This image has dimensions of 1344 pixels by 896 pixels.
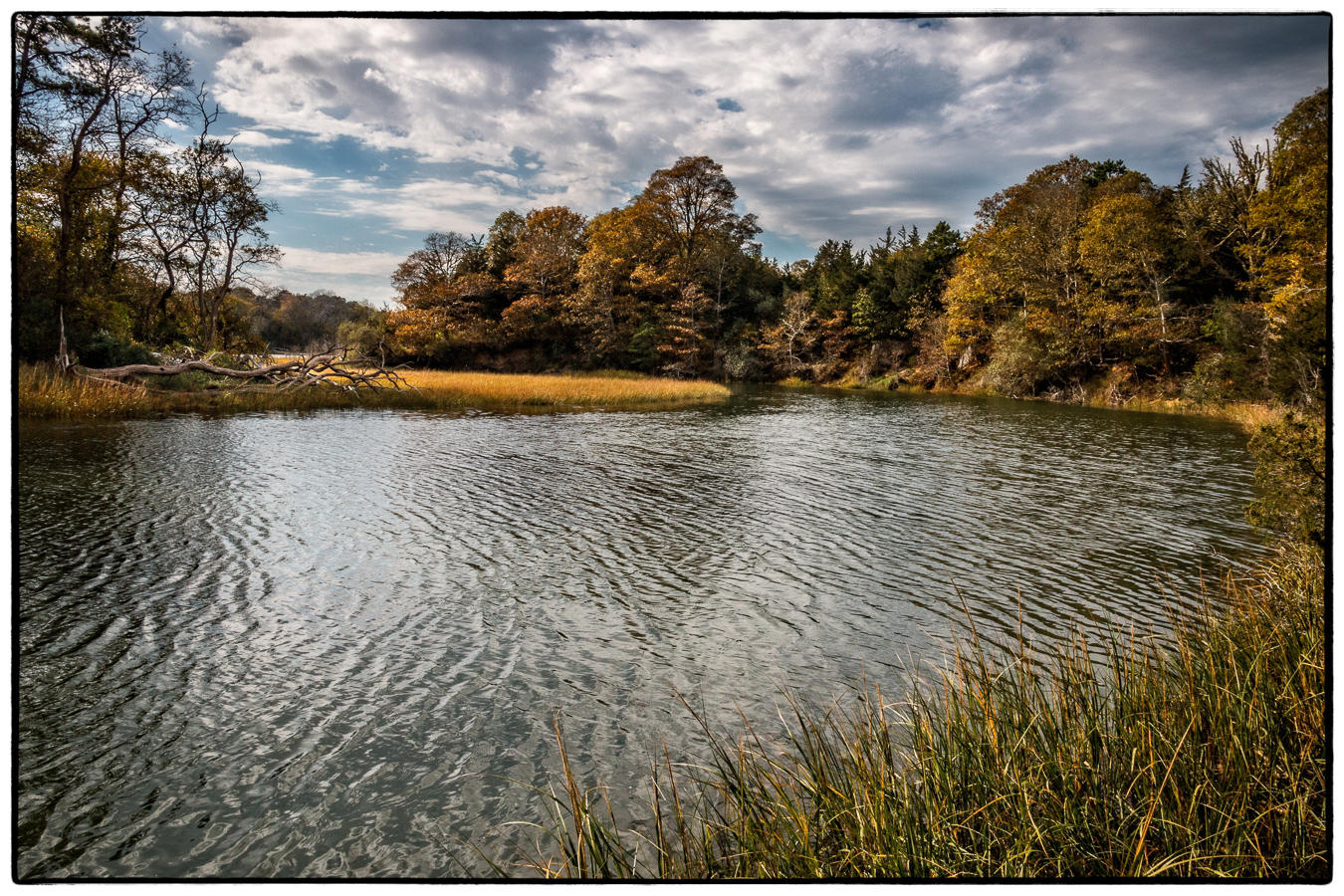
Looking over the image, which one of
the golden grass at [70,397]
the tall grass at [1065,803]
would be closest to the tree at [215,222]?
the golden grass at [70,397]

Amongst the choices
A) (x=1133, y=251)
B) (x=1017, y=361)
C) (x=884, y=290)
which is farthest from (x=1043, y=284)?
(x=884, y=290)

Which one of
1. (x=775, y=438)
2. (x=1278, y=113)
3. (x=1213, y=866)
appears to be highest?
(x=1278, y=113)

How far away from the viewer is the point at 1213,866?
2.08 meters

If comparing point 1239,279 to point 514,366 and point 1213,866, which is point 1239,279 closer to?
point 1213,866

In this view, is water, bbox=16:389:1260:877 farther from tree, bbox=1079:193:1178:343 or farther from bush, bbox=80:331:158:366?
tree, bbox=1079:193:1178:343

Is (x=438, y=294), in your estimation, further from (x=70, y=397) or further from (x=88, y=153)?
(x=70, y=397)

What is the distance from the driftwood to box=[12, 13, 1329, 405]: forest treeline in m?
0.89

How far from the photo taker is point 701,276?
156 ft

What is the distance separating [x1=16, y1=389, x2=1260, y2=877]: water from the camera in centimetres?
339

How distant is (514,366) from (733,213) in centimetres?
2032

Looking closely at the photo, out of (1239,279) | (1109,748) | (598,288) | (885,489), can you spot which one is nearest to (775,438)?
(885,489)

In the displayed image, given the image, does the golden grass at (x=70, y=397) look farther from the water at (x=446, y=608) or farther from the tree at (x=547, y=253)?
the tree at (x=547, y=253)

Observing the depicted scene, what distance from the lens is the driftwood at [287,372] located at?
18109 millimetres

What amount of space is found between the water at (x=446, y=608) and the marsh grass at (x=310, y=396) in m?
2.52
